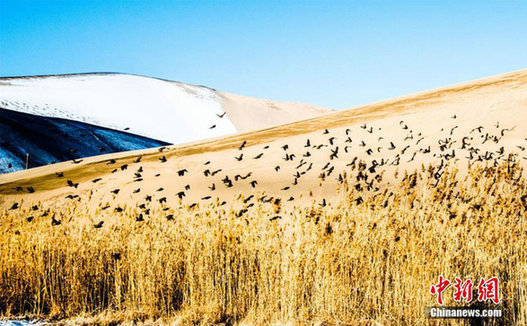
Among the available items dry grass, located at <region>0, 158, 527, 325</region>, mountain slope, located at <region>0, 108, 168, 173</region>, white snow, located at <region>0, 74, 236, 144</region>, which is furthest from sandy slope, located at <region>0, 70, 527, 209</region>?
white snow, located at <region>0, 74, 236, 144</region>

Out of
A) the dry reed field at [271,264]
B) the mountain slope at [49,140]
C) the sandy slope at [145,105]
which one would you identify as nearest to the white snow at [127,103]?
→ the sandy slope at [145,105]

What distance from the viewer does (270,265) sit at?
7449 mm

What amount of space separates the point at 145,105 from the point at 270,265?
228ft

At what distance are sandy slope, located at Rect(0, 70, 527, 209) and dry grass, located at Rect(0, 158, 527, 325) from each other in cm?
445

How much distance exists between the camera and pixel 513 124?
2172 cm

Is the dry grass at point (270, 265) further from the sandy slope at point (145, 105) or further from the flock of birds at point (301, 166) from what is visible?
the sandy slope at point (145, 105)

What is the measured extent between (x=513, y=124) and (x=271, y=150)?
441 inches

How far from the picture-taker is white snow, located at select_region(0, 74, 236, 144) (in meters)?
64.3

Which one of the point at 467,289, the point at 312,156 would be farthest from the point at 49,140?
the point at 467,289

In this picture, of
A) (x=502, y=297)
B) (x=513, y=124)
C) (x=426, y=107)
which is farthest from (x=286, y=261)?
(x=426, y=107)

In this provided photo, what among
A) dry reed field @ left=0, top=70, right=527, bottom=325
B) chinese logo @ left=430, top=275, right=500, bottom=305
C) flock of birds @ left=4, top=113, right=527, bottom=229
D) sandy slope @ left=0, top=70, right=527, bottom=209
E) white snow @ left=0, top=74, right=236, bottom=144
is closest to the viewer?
chinese logo @ left=430, top=275, right=500, bottom=305

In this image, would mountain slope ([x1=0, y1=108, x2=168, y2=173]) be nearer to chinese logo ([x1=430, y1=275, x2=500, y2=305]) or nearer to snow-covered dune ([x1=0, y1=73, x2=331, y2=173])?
snow-covered dune ([x1=0, y1=73, x2=331, y2=173])

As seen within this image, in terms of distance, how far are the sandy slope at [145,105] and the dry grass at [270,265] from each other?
56.5 meters

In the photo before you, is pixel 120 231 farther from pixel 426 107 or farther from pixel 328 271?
pixel 426 107
